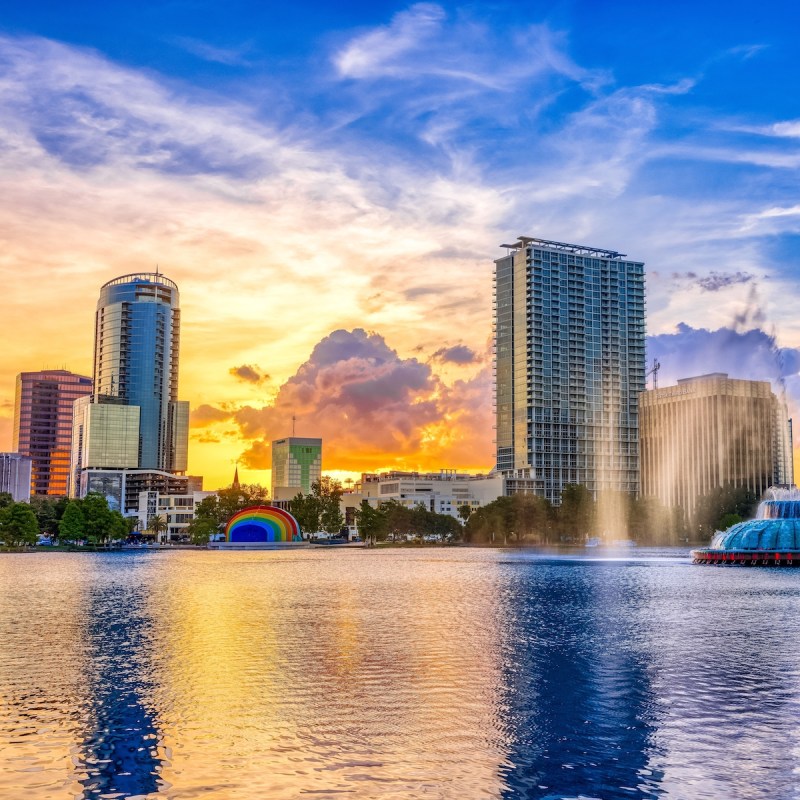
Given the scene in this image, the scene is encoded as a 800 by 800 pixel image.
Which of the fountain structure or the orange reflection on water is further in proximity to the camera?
the fountain structure

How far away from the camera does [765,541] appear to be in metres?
144

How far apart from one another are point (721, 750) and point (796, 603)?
51322mm

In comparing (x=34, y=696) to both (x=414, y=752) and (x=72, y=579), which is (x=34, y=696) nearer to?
(x=414, y=752)

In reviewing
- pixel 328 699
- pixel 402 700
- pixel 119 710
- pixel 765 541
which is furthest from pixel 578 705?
pixel 765 541

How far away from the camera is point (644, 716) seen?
117ft

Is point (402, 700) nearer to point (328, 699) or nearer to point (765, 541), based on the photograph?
point (328, 699)

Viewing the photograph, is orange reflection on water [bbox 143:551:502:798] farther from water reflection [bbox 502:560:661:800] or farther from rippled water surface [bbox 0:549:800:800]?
water reflection [bbox 502:560:661:800]

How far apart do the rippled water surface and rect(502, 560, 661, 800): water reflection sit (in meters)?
0.12

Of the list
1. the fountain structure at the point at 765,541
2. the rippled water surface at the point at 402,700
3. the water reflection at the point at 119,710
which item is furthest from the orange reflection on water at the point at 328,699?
the fountain structure at the point at 765,541

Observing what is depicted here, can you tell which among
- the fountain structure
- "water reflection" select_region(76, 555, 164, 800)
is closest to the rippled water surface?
"water reflection" select_region(76, 555, 164, 800)

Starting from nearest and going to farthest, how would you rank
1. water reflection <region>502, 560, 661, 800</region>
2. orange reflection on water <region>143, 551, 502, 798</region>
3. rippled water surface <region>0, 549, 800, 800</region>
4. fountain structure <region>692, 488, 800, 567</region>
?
water reflection <region>502, 560, 661, 800</region>, rippled water surface <region>0, 549, 800, 800</region>, orange reflection on water <region>143, 551, 502, 798</region>, fountain structure <region>692, 488, 800, 567</region>

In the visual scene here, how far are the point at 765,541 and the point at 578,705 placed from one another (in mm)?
116442

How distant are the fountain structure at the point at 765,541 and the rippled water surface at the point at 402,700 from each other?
214ft

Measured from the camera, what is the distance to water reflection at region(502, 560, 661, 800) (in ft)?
92.7
